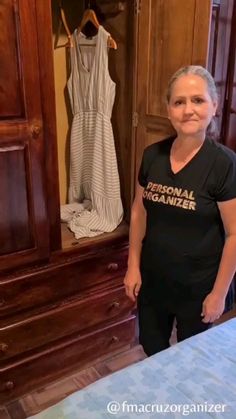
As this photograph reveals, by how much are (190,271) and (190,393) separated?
461 mm

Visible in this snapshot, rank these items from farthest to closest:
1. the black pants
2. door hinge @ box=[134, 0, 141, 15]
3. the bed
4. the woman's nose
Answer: door hinge @ box=[134, 0, 141, 15], the black pants, the woman's nose, the bed

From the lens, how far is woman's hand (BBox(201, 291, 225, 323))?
4.26 ft

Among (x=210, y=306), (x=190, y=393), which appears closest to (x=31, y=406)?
(x=210, y=306)

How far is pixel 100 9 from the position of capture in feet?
6.24

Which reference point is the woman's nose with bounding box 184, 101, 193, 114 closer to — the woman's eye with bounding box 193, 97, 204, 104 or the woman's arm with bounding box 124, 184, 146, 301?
the woman's eye with bounding box 193, 97, 204, 104

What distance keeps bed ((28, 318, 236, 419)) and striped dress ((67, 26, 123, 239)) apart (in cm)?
97

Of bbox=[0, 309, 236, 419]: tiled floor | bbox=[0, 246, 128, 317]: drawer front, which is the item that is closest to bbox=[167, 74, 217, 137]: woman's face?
bbox=[0, 246, 128, 317]: drawer front

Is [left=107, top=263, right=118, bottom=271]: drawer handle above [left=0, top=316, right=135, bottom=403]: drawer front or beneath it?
above

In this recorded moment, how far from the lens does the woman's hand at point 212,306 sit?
51.2 inches

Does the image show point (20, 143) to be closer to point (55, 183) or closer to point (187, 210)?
point (55, 183)

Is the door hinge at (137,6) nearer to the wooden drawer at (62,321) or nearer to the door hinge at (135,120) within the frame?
the door hinge at (135,120)

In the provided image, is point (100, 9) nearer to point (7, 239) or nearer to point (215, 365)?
point (7, 239)

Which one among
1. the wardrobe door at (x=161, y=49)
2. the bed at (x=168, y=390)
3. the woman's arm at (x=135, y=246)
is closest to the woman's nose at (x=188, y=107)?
the wardrobe door at (x=161, y=49)

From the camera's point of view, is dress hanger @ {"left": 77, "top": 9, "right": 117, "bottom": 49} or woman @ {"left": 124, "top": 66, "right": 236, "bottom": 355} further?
dress hanger @ {"left": 77, "top": 9, "right": 117, "bottom": 49}
